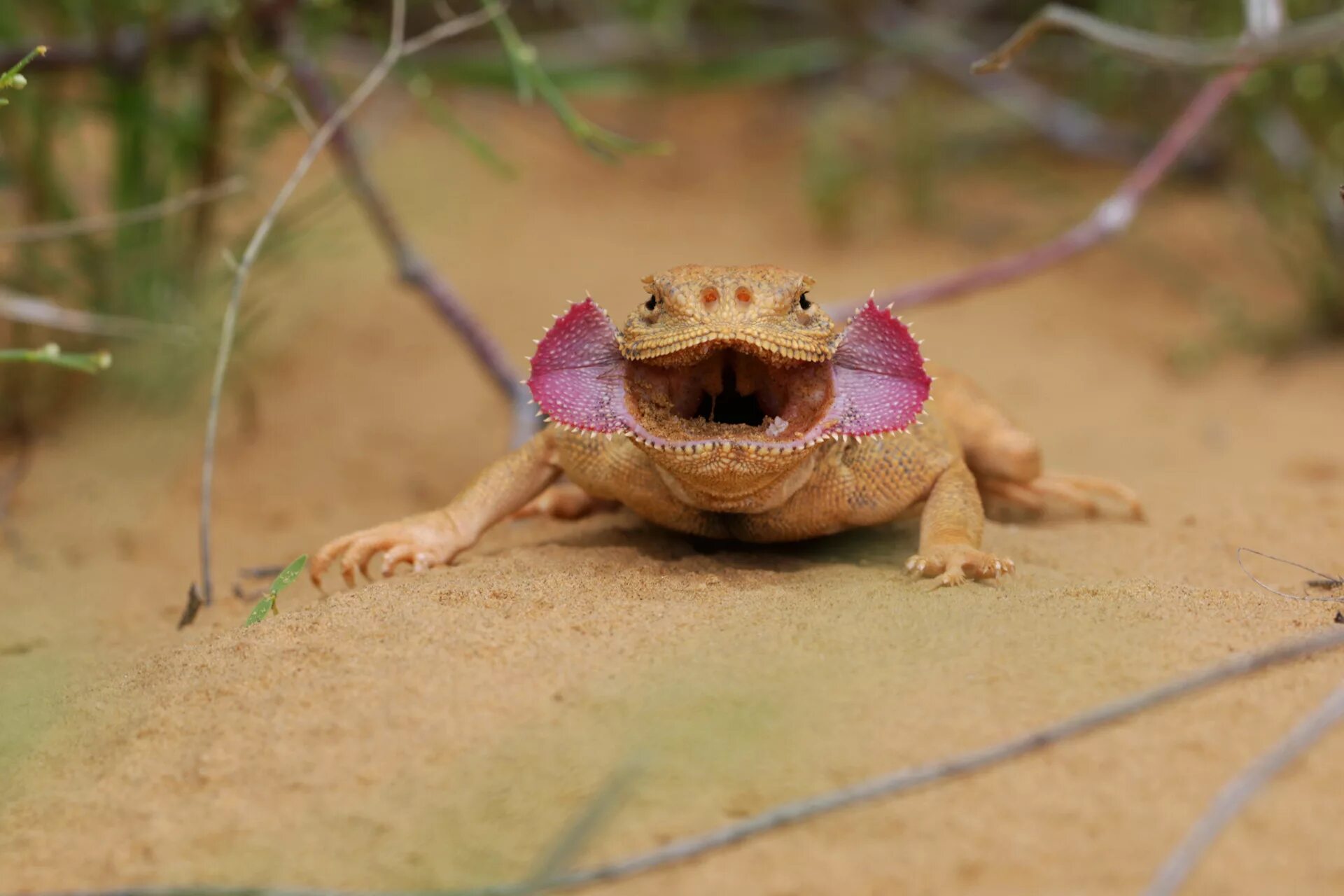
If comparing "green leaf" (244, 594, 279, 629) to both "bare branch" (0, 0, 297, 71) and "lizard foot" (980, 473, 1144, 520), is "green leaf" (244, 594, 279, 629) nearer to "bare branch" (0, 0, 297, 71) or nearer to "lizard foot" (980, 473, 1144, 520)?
"lizard foot" (980, 473, 1144, 520)

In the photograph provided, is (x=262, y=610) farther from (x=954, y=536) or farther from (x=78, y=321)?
(x=954, y=536)

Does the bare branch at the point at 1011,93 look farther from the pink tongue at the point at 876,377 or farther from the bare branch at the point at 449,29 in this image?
the pink tongue at the point at 876,377

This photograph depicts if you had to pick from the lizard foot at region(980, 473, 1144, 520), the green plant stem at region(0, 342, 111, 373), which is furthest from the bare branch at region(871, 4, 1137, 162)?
the green plant stem at region(0, 342, 111, 373)

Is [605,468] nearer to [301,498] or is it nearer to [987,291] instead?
[301,498]

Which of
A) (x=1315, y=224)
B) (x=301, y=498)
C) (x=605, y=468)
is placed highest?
(x=1315, y=224)

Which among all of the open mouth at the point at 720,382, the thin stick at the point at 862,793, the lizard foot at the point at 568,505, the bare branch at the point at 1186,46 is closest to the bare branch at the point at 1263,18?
the bare branch at the point at 1186,46

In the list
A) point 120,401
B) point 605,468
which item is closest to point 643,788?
point 605,468

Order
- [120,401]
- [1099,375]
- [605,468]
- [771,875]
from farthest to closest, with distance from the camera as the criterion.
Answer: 1. [1099,375]
2. [120,401]
3. [605,468]
4. [771,875]

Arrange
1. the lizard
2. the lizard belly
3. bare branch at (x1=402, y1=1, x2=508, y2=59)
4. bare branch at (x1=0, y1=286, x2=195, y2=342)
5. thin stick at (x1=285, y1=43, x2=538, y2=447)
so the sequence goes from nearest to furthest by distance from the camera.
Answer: the lizard → the lizard belly → bare branch at (x1=0, y1=286, x2=195, y2=342) → bare branch at (x1=402, y1=1, x2=508, y2=59) → thin stick at (x1=285, y1=43, x2=538, y2=447)
